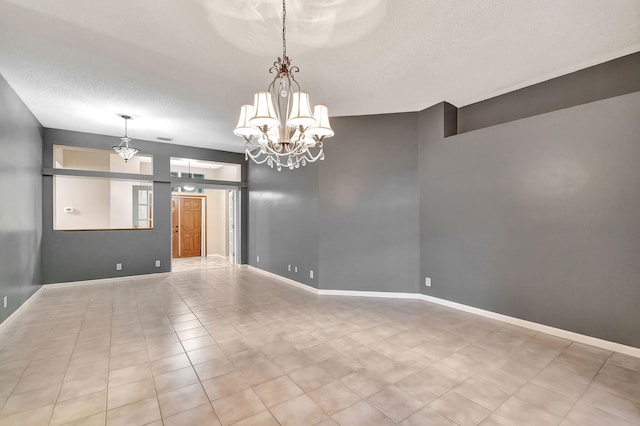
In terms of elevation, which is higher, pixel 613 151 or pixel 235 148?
pixel 235 148

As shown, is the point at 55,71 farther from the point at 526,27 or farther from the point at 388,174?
the point at 526,27

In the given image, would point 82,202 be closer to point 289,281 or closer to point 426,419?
point 289,281

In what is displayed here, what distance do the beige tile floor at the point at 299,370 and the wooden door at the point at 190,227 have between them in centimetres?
546

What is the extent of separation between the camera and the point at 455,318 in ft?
12.2

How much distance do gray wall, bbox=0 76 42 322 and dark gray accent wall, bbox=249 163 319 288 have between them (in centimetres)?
390

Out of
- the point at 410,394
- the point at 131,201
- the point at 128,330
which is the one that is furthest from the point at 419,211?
the point at 131,201

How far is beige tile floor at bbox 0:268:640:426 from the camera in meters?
1.93

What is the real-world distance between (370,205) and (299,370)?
289 cm

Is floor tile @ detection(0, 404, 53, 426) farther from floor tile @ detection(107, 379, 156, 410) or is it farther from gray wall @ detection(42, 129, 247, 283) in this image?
gray wall @ detection(42, 129, 247, 283)

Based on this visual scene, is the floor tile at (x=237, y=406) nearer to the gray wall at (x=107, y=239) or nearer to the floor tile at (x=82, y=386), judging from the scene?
the floor tile at (x=82, y=386)

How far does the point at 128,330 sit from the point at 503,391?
153 inches

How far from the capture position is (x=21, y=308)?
3.93m

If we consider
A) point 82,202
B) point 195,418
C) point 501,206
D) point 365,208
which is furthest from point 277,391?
point 82,202

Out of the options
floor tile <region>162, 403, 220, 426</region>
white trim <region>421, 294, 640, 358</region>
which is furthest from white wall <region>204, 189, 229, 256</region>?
floor tile <region>162, 403, 220, 426</region>
